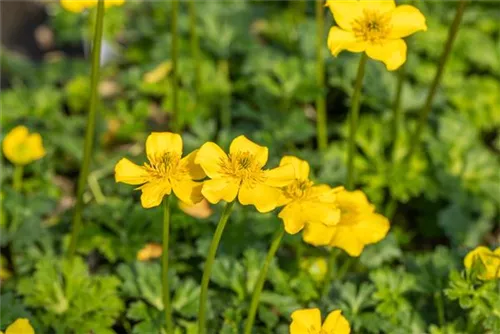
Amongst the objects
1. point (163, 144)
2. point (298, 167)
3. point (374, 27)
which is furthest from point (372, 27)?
point (163, 144)

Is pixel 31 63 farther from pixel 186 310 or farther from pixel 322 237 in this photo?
pixel 322 237

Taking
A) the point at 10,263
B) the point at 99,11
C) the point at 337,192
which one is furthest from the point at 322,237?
the point at 10,263

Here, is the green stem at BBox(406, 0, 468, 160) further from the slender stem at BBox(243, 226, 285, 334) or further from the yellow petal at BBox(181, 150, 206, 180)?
the yellow petal at BBox(181, 150, 206, 180)

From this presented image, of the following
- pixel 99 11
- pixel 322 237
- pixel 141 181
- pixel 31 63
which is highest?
pixel 99 11

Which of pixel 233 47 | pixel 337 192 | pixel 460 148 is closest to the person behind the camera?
pixel 337 192

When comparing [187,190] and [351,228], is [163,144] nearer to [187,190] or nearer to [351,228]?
[187,190]

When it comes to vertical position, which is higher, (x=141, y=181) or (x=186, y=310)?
(x=141, y=181)

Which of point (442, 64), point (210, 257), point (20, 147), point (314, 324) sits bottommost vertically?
point (20, 147)
